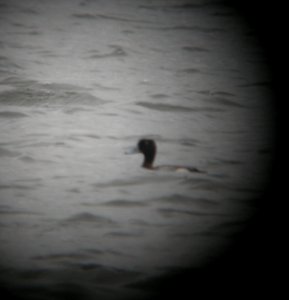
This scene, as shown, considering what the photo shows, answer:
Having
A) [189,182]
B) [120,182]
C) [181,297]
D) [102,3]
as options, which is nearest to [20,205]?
[120,182]

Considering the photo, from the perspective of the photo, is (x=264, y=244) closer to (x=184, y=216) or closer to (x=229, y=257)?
(x=229, y=257)

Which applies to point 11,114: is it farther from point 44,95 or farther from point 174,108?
point 174,108

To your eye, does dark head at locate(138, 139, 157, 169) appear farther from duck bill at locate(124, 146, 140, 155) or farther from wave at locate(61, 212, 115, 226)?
wave at locate(61, 212, 115, 226)

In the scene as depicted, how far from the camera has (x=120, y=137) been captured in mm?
8758

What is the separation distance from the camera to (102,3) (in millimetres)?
15430

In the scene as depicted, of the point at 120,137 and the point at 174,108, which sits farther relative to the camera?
the point at 174,108

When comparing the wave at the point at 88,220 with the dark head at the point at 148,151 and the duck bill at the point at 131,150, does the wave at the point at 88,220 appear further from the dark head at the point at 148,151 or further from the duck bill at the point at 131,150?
the duck bill at the point at 131,150

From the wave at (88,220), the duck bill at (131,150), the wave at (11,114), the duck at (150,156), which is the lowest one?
the wave at (88,220)

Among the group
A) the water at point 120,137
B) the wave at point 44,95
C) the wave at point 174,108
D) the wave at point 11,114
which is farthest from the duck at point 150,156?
the wave at point 44,95

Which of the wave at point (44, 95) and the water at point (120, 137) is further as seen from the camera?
the wave at point (44, 95)

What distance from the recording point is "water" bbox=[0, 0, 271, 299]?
5332mm

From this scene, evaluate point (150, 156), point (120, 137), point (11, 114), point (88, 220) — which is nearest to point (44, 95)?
point (11, 114)

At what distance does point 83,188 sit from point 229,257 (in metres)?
2.32

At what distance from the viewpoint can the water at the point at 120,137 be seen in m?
A: 5.33
